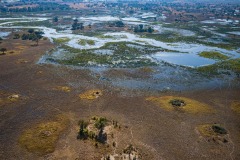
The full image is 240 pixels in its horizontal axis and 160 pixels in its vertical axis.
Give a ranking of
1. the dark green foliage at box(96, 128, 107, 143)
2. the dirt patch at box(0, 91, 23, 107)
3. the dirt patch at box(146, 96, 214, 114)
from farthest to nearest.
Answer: the dirt patch at box(0, 91, 23, 107)
the dirt patch at box(146, 96, 214, 114)
the dark green foliage at box(96, 128, 107, 143)

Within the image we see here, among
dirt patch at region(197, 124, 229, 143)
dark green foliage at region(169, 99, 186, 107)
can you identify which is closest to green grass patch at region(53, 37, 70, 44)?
dark green foliage at region(169, 99, 186, 107)

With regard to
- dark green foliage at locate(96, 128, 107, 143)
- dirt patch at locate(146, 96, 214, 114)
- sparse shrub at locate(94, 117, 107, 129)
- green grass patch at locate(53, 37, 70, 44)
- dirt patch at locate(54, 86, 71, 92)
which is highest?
sparse shrub at locate(94, 117, 107, 129)

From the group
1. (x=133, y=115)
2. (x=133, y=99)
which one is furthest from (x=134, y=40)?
(x=133, y=115)

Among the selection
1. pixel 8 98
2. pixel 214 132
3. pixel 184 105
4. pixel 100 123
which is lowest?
pixel 214 132

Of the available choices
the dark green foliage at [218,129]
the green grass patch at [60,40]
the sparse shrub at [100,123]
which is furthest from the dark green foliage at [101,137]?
the green grass patch at [60,40]

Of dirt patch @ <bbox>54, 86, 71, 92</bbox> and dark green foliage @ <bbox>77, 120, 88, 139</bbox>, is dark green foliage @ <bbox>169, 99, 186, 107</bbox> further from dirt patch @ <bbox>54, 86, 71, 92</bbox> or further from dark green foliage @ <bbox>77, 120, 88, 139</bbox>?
dirt patch @ <bbox>54, 86, 71, 92</bbox>

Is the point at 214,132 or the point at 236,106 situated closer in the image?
the point at 214,132

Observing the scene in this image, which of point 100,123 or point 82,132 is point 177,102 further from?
point 82,132


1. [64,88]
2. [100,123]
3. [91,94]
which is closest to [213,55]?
[91,94]
